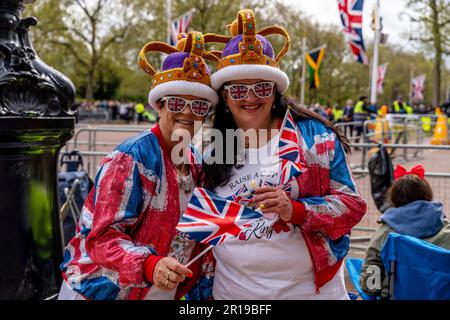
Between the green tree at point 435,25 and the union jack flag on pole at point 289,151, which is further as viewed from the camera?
the green tree at point 435,25

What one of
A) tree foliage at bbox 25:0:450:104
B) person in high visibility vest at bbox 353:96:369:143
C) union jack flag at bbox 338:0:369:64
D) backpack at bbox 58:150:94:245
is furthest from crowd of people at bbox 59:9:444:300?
tree foliage at bbox 25:0:450:104

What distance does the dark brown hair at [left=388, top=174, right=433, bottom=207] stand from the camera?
3.29 meters

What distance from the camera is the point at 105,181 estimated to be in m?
1.94

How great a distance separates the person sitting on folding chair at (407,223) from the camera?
318cm

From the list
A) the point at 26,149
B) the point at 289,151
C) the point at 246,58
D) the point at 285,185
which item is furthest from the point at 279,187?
the point at 26,149

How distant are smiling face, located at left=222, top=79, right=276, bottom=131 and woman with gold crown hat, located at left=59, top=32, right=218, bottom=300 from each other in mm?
128

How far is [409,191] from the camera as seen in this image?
3299 mm

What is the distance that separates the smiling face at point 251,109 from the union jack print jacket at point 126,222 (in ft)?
1.04

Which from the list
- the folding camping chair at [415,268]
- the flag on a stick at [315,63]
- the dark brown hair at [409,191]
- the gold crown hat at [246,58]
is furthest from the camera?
the flag on a stick at [315,63]

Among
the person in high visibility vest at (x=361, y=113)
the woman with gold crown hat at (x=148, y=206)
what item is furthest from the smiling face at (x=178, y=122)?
the person in high visibility vest at (x=361, y=113)

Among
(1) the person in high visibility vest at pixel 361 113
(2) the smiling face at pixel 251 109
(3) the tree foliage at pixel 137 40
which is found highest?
(3) the tree foliage at pixel 137 40

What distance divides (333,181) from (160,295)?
81 cm

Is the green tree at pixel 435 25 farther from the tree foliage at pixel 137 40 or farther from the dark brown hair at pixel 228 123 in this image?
the dark brown hair at pixel 228 123

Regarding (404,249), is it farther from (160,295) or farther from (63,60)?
(63,60)
